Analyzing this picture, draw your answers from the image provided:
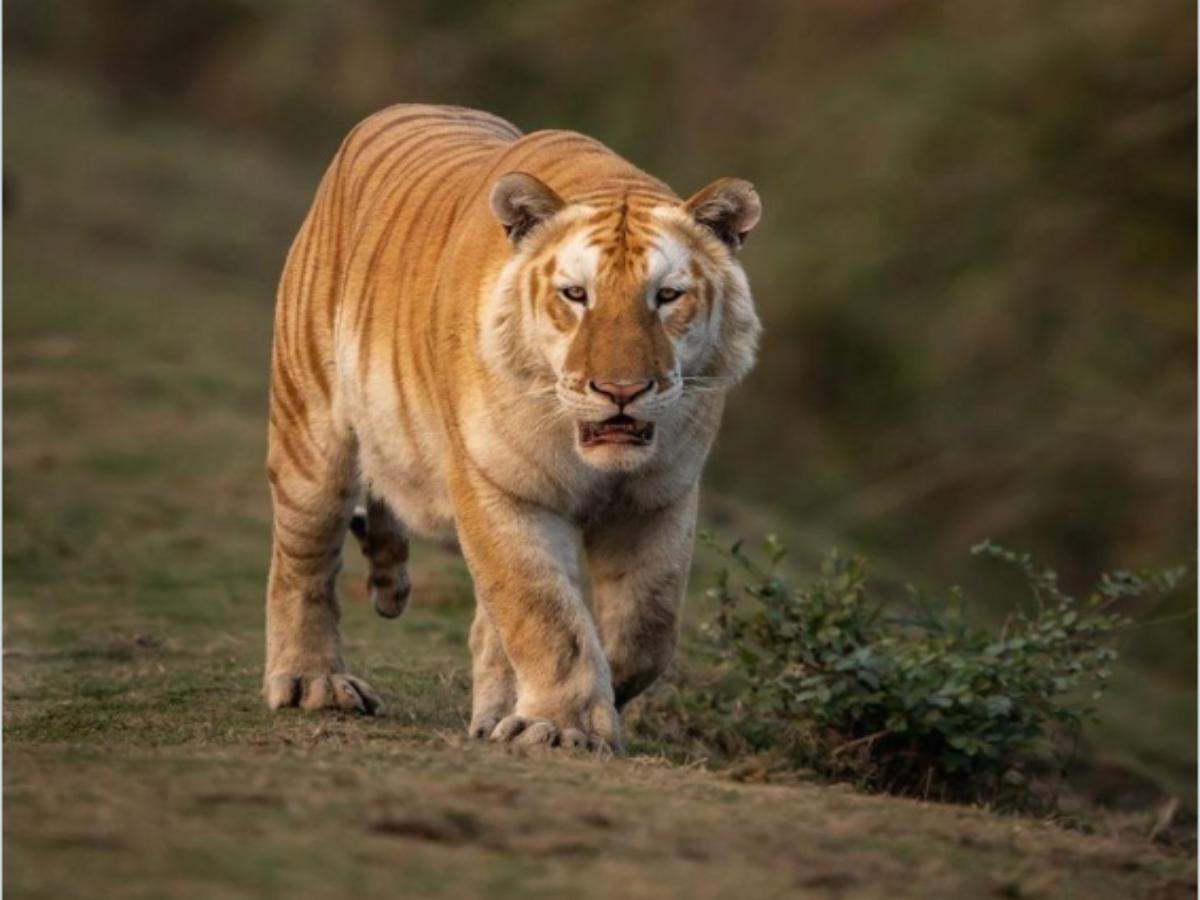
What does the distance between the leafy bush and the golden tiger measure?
82 cm

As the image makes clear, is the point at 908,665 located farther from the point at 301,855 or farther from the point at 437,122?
the point at 301,855

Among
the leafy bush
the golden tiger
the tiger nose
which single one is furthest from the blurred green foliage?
the tiger nose

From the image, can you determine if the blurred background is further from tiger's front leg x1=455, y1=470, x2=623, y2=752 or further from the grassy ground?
tiger's front leg x1=455, y1=470, x2=623, y2=752

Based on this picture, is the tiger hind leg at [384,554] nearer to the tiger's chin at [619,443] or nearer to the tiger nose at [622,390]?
the tiger's chin at [619,443]

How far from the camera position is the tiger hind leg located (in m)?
6.88

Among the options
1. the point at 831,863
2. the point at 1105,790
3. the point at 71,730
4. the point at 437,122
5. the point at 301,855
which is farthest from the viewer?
the point at 1105,790

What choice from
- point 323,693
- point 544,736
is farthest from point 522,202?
point 323,693

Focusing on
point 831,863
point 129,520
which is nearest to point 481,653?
point 831,863

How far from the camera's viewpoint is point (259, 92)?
28.5 m

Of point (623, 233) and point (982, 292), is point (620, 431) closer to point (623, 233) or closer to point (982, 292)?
point (623, 233)

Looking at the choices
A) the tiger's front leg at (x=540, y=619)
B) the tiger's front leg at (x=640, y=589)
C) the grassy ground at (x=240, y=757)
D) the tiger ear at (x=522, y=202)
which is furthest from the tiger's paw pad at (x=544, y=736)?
the tiger ear at (x=522, y=202)

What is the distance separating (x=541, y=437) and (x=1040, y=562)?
412 inches

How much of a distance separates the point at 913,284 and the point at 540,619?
11710 mm

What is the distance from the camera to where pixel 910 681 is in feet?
21.4
